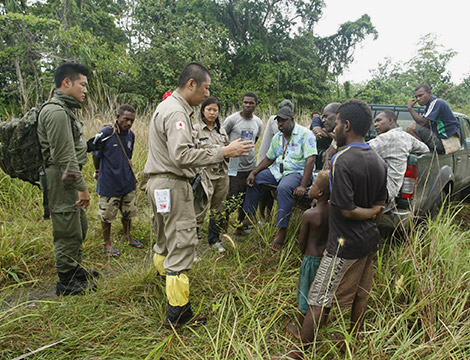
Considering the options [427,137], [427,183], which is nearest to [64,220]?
[427,183]

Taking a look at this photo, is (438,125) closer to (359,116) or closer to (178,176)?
(359,116)

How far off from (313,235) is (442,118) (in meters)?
3.70

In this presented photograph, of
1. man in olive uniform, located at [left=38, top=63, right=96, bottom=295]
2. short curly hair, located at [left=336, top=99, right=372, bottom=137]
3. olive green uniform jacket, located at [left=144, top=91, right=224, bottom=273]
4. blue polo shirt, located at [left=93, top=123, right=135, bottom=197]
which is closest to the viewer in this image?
short curly hair, located at [left=336, top=99, right=372, bottom=137]

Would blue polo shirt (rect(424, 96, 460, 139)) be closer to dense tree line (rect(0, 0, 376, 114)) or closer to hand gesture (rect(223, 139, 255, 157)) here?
hand gesture (rect(223, 139, 255, 157))

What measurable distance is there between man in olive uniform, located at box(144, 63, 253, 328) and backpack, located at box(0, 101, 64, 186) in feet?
3.71

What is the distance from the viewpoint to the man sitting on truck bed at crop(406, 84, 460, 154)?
456 centimetres

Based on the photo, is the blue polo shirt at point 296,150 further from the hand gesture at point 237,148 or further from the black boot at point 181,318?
the black boot at point 181,318

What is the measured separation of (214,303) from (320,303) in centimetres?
100

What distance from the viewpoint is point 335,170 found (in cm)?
198

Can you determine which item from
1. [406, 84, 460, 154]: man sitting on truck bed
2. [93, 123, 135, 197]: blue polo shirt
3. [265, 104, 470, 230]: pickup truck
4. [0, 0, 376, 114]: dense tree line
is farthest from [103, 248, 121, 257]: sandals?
[0, 0, 376, 114]: dense tree line

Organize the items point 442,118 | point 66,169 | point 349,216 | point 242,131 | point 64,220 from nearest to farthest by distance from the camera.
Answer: point 349,216 < point 66,169 < point 64,220 < point 242,131 < point 442,118

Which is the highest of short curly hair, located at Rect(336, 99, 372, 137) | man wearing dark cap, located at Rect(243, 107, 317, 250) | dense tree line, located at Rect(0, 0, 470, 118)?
dense tree line, located at Rect(0, 0, 470, 118)

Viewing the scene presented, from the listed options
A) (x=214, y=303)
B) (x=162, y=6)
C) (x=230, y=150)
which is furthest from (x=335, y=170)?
(x=162, y=6)

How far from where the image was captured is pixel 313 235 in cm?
232
